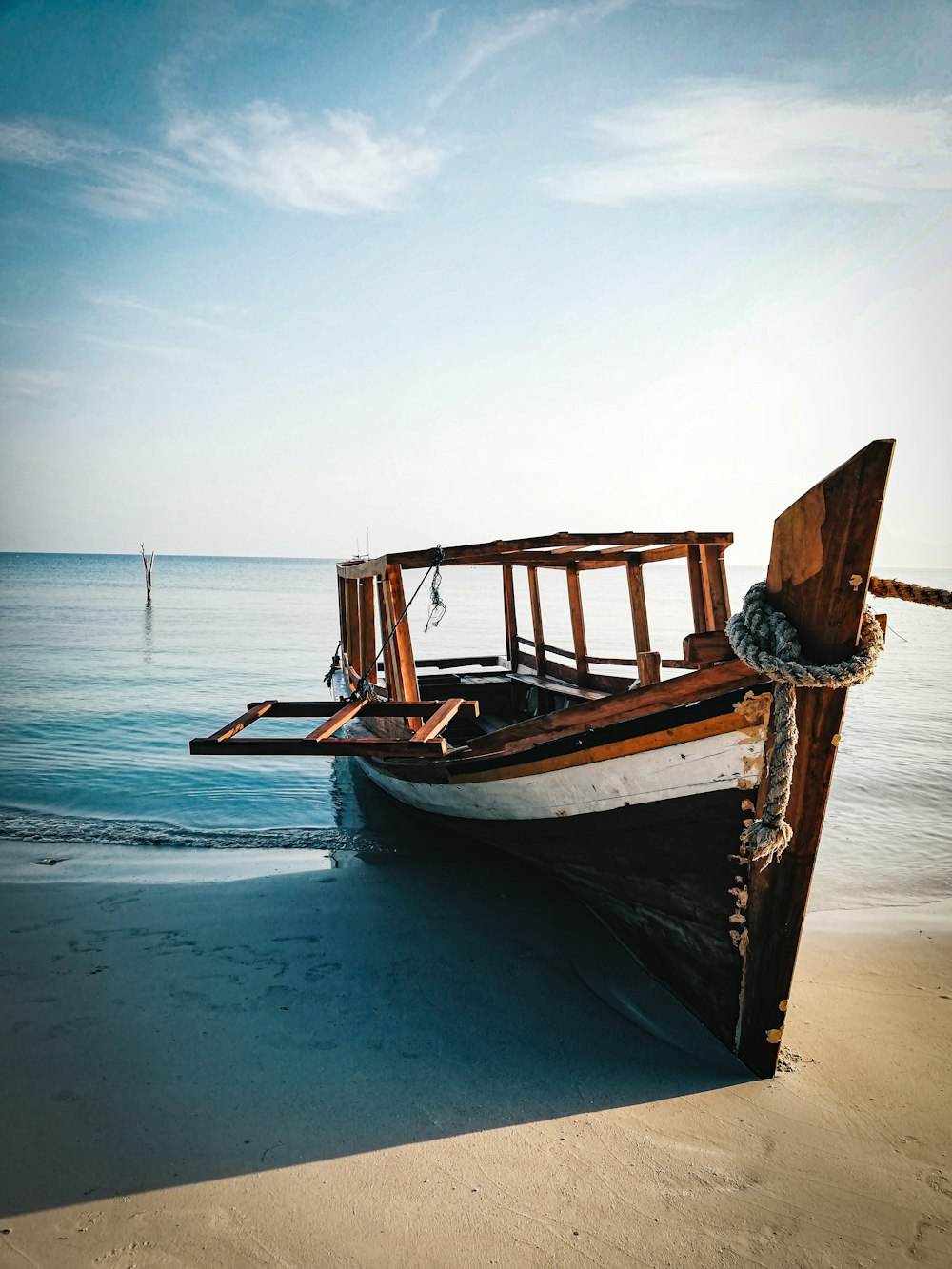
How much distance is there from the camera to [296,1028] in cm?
365

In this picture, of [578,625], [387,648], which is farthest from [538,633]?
[387,648]

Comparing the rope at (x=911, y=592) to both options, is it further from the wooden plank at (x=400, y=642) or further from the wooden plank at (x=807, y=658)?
the wooden plank at (x=400, y=642)

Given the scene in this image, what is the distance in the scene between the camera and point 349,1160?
9.17ft

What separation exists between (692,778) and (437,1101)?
1.88 metres

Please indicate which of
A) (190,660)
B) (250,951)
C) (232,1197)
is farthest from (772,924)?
(190,660)

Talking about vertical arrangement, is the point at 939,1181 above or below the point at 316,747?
below

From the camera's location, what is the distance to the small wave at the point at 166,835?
273 inches

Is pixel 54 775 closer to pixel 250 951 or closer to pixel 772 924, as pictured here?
pixel 250 951

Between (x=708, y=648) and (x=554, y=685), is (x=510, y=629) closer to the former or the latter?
(x=554, y=685)

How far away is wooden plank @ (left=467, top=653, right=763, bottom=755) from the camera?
2947 millimetres

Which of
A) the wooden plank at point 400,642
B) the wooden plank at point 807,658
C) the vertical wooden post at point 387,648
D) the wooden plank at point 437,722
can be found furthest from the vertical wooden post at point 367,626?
the wooden plank at point 807,658

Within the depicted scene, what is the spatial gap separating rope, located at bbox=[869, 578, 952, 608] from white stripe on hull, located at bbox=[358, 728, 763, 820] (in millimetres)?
790

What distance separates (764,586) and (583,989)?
8.87ft

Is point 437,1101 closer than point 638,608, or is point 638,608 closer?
point 437,1101
